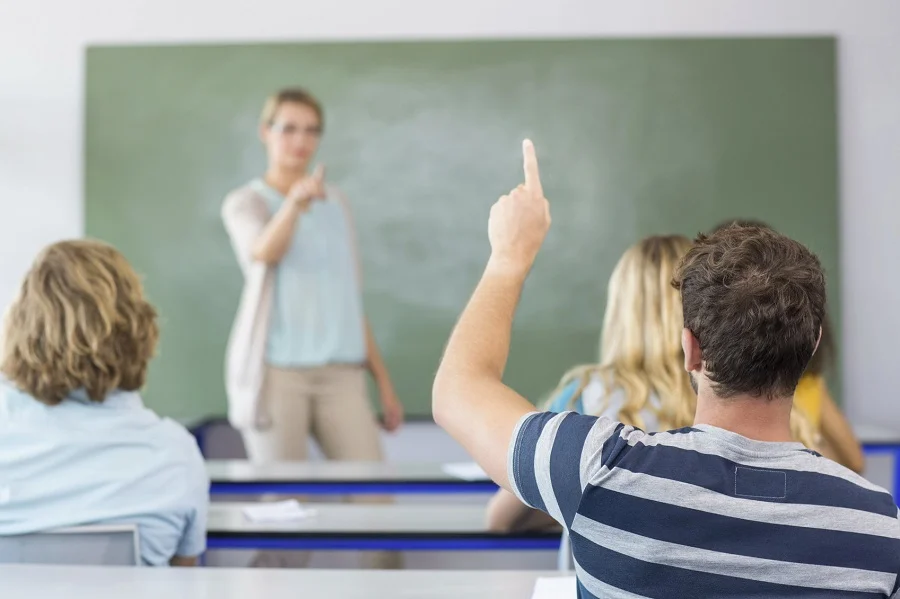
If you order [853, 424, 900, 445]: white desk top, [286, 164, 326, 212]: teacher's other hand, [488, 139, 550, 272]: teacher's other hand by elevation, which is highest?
[286, 164, 326, 212]: teacher's other hand

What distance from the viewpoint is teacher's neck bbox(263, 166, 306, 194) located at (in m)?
3.57

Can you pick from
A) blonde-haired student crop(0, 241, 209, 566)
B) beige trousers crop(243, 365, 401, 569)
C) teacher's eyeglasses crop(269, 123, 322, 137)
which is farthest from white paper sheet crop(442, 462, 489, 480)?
teacher's eyeglasses crop(269, 123, 322, 137)

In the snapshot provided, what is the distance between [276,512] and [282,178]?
1.66 metres

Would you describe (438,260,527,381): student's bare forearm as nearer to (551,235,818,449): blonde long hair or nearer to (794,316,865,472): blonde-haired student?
(551,235,818,449): blonde long hair

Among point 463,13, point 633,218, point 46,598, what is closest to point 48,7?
point 463,13

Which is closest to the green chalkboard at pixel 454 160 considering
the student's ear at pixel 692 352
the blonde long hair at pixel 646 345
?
the blonde long hair at pixel 646 345

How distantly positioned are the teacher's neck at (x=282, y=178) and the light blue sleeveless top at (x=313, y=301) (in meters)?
0.04

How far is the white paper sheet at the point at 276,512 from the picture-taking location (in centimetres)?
220

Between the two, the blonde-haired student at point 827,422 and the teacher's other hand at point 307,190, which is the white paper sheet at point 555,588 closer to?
the blonde-haired student at point 827,422

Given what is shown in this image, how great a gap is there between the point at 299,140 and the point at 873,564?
296 cm

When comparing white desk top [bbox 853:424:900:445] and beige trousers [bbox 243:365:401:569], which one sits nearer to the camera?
beige trousers [bbox 243:365:401:569]

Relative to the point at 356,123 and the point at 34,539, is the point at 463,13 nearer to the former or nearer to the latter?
the point at 356,123

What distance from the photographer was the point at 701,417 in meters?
1.03

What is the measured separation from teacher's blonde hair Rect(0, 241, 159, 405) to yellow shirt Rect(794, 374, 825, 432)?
162cm
